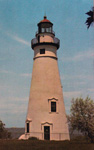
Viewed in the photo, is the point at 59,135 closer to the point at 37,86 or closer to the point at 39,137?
the point at 39,137

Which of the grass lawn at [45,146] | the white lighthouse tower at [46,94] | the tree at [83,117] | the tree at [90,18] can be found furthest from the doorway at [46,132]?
the tree at [90,18]

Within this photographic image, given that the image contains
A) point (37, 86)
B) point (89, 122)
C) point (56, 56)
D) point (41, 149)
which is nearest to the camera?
point (41, 149)

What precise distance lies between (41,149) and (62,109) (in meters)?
15.4

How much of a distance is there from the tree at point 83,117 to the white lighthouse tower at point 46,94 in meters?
6.35

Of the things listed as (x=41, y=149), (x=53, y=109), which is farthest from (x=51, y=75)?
(x=41, y=149)

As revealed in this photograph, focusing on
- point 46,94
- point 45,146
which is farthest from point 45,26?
point 45,146

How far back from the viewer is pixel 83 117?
29.1m

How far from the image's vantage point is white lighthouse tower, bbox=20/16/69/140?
1399 inches

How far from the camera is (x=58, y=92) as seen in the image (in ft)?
124

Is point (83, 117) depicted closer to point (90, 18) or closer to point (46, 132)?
point (46, 132)

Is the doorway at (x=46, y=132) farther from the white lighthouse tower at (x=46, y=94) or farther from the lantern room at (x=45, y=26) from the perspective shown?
the lantern room at (x=45, y=26)

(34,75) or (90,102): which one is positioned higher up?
(34,75)

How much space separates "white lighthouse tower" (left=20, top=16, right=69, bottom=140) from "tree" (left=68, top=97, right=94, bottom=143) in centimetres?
635

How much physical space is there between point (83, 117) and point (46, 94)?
9.36 meters
